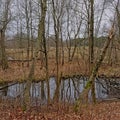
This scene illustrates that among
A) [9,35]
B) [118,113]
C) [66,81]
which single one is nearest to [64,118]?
[118,113]

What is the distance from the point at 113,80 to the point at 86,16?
1213 cm

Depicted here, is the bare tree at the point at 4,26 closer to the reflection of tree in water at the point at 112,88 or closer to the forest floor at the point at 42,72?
the forest floor at the point at 42,72

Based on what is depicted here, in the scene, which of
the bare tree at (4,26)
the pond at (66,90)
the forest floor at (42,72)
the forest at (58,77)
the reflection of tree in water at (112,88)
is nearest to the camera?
the forest at (58,77)

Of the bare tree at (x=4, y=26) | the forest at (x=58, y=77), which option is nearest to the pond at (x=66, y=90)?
the forest at (x=58, y=77)

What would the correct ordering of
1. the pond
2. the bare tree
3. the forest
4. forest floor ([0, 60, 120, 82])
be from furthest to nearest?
the bare tree, forest floor ([0, 60, 120, 82]), the pond, the forest

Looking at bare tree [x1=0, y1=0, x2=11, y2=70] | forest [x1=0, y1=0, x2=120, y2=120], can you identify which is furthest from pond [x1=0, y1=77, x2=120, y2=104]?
bare tree [x1=0, y1=0, x2=11, y2=70]

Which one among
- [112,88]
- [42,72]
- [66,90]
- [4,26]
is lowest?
[112,88]

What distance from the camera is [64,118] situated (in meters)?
11.3

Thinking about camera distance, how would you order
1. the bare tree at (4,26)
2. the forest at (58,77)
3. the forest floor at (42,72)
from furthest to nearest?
the bare tree at (4,26)
the forest floor at (42,72)
the forest at (58,77)

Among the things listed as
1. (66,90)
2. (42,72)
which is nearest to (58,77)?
(66,90)

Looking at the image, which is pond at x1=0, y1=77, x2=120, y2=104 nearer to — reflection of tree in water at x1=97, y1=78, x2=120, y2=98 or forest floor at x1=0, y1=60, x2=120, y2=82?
reflection of tree in water at x1=97, y1=78, x2=120, y2=98

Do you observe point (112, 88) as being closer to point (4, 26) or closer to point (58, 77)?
point (58, 77)

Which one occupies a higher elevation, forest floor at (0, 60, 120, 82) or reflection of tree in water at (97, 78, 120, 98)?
forest floor at (0, 60, 120, 82)

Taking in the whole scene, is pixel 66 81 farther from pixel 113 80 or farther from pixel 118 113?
pixel 118 113
